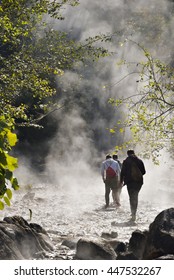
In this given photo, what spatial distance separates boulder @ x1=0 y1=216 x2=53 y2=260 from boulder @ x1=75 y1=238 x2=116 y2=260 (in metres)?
0.85

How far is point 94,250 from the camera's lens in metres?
9.72

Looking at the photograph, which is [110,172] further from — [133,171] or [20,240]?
[20,240]

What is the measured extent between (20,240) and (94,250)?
4.35 ft

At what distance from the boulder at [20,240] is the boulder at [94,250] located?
85 cm

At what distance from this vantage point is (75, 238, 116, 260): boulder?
962 cm

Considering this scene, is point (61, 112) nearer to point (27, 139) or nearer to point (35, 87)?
point (27, 139)

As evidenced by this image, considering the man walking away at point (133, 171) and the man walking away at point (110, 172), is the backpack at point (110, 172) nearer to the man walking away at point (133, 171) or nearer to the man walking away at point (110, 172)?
the man walking away at point (110, 172)

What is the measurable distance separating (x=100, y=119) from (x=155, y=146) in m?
25.2

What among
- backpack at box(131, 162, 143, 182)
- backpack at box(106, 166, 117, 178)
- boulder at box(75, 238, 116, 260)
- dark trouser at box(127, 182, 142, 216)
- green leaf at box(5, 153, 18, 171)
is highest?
backpack at box(106, 166, 117, 178)

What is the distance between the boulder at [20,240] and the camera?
364 inches

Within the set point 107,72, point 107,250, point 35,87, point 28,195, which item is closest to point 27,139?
point 107,72

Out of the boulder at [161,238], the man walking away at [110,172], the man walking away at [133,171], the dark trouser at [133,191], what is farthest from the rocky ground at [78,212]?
Answer: the boulder at [161,238]

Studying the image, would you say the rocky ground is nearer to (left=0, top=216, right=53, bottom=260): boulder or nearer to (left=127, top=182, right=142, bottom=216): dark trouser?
(left=0, top=216, right=53, bottom=260): boulder

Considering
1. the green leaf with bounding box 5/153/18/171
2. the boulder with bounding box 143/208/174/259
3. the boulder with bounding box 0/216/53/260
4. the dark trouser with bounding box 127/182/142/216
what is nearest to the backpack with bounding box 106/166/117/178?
the dark trouser with bounding box 127/182/142/216
